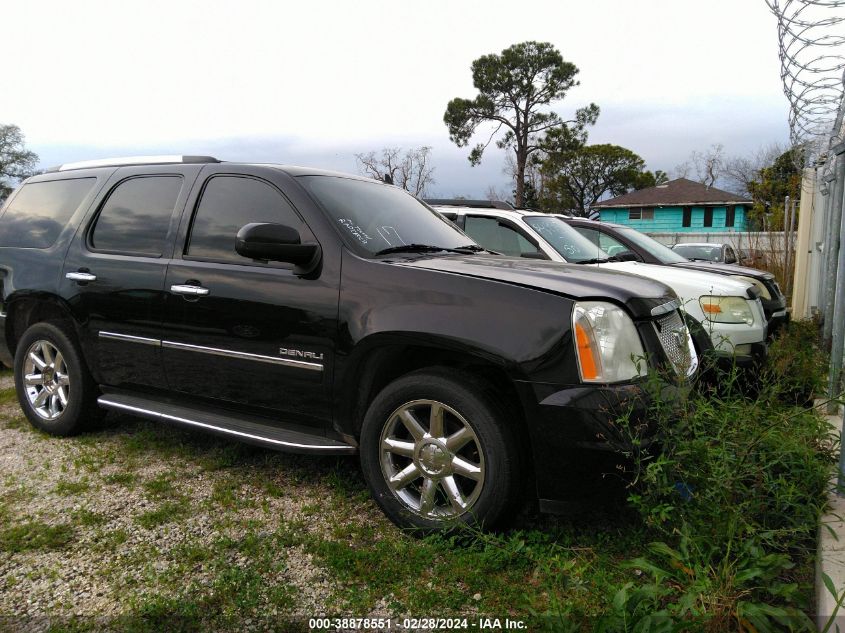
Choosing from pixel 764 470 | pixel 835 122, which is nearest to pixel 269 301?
pixel 764 470

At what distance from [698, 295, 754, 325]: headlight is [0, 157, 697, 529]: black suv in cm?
243

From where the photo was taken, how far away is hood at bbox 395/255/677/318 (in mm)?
3008

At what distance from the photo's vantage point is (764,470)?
295cm

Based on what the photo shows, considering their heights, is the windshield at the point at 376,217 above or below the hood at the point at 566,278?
above

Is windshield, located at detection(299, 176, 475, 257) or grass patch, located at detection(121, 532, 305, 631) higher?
windshield, located at detection(299, 176, 475, 257)

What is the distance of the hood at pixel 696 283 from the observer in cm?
594

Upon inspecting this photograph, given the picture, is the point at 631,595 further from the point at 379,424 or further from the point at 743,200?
the point at 743,200

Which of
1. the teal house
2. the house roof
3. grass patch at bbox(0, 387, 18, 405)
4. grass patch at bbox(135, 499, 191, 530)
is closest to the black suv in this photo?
grass patch at bbox(135, 499, 191, 530)

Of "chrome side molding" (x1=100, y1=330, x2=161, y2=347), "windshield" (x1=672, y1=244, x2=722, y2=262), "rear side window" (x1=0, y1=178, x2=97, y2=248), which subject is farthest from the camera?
"windshield" (x1=672, y1=244, x2=722, y2=262)

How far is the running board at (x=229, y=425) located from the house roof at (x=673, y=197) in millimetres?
46465

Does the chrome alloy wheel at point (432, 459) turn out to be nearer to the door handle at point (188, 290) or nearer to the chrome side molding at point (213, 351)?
the chrome side molding at point (213, 351)

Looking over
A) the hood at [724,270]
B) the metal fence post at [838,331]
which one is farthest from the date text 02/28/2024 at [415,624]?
the hood at [724,270]

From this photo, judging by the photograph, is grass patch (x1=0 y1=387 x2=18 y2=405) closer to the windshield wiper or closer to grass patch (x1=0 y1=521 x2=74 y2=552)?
grass patch (x1=0 y1=521 x2=74 y2=552)

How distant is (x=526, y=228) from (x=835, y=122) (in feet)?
9.45
